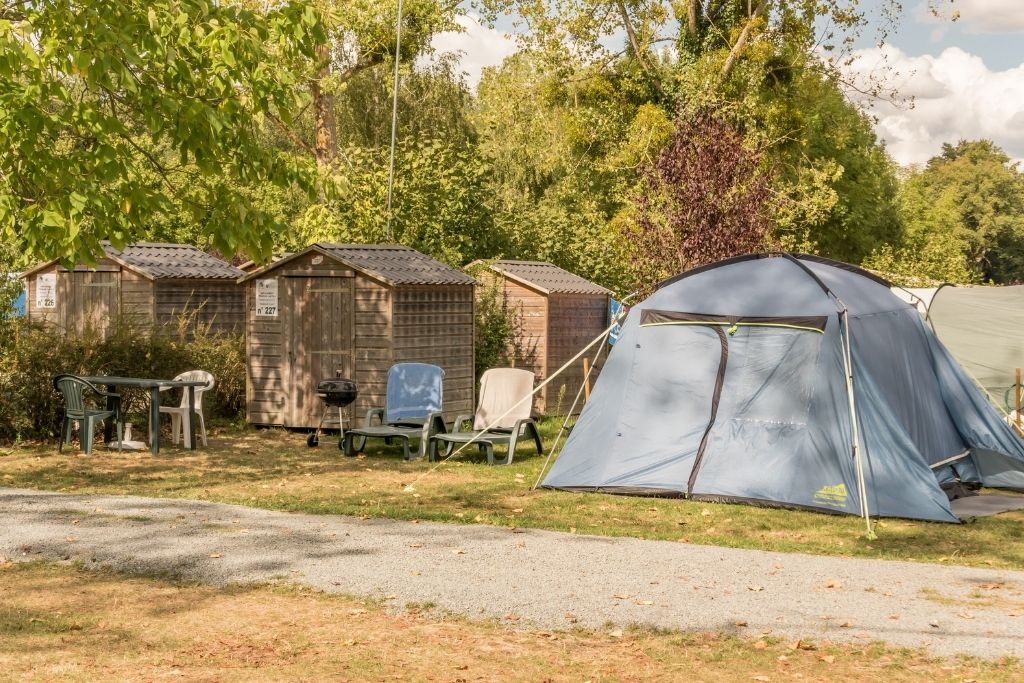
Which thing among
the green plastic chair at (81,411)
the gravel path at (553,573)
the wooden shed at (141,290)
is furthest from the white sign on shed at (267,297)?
the gravel path at (553,573)

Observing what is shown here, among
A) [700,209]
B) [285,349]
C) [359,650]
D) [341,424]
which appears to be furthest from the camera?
[700,209]

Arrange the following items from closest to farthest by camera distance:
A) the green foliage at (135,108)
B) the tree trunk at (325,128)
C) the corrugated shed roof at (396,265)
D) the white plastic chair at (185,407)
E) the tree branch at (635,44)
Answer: the green foliage at (135,108) < the white plastic chair at (185,407) < the corrugated shed roof at (396,265) < the tree branch at (635,44) < the tree trunk at (325,128)

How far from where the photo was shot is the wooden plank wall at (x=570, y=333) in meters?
19.9

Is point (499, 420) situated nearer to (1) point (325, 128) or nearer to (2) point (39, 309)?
(2) point (39, 309)

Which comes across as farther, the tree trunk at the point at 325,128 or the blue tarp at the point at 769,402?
the tree trunk at the point at 325,128

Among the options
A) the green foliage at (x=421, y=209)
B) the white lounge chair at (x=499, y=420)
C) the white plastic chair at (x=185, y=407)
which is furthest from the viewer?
the green foliage at (x=421, y=209)

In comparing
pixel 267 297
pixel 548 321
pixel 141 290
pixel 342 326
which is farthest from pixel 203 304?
pixel 548 321

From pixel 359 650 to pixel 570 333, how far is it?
13990mm

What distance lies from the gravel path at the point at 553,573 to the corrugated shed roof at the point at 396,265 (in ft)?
22.6

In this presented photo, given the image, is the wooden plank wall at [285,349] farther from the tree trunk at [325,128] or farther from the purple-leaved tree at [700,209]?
the tree trunk at [325,128]

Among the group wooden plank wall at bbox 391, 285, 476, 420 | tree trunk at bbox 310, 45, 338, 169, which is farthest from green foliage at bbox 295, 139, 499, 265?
tree trunk at bbox 310, 45, 338, 169

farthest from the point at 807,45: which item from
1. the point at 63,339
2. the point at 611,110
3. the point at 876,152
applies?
the point at 63,339

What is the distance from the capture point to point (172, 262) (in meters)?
19.8

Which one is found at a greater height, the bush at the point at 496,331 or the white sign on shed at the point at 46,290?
the white sign on shed at the point at 46,290
